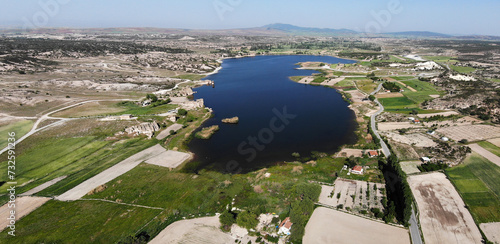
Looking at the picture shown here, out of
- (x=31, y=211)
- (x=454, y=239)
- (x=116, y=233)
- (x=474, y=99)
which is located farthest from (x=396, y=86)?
(x=31, y=211)

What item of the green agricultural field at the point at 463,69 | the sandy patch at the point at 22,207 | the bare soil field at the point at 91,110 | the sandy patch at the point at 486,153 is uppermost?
the green agricultural field at the point at 463,69

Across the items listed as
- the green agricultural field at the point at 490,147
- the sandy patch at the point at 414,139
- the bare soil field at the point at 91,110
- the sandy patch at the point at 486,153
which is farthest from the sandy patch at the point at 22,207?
the green agricultural field at the point at 490,147

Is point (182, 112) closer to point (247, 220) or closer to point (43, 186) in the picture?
point (43, 186)

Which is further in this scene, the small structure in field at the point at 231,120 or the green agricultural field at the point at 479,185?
the small structure in field at the point at 231,120

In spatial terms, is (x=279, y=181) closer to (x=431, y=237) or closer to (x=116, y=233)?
(x=431, y=237)

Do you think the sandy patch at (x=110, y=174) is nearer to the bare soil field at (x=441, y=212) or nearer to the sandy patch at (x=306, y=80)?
the bare soil field at (x=441, y=212)

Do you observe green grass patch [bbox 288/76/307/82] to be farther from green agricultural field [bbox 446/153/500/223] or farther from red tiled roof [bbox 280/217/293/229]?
red tiled roof [bbox 280/217/293/229]

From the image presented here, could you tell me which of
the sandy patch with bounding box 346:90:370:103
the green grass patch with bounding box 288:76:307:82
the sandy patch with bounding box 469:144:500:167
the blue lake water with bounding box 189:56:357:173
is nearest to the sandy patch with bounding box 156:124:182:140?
the blue lake water with bounding box 189:56:357:173

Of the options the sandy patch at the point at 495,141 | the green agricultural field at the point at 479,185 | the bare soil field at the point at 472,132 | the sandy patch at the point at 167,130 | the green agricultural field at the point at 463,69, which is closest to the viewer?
the green agricultural field at the point at 479,185
